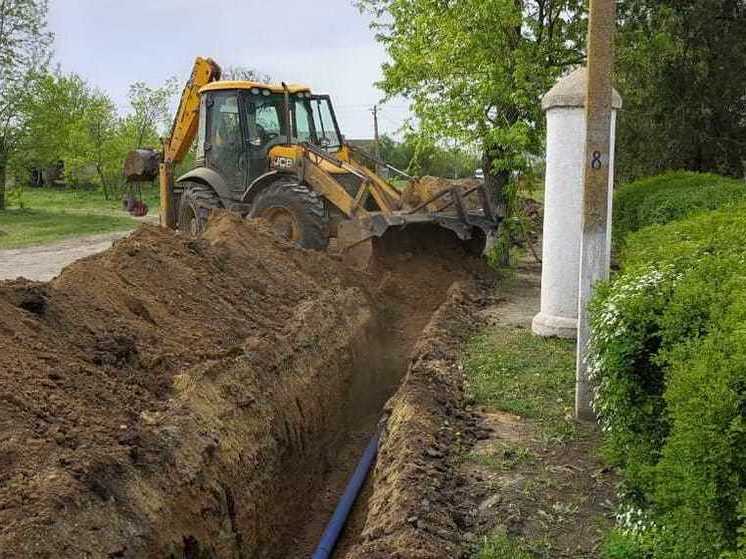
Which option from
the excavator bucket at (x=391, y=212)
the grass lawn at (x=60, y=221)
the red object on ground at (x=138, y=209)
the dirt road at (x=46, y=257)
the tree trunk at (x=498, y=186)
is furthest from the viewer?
the red object on ground at (x=138, y=209)

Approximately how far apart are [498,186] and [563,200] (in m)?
6.53

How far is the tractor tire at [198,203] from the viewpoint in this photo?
540 inches

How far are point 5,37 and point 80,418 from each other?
2817cm

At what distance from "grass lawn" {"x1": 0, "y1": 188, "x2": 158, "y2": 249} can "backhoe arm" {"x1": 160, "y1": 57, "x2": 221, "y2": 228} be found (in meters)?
7.04

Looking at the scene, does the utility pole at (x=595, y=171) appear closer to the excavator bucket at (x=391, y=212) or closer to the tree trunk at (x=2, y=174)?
the excavator bucket at (x=391, y=212)

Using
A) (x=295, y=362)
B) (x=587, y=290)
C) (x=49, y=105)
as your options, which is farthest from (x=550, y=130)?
(x=49, y=105)

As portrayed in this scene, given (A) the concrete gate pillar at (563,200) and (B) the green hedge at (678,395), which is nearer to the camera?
(B) the green hedge at (678,395)

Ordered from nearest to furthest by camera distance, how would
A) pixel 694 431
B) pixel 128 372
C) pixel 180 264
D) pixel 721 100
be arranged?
1. pixel 694 431
2. pixel 128 372
3. pixel 180 264
4. pixel 721 100

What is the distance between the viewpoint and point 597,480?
209 inches

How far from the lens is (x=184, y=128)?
15.3 m

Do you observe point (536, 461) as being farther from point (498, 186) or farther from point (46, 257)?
point (46, 257)

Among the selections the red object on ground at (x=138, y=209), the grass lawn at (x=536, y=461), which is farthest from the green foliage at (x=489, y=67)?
the red object on ground at (x=138, y=209)

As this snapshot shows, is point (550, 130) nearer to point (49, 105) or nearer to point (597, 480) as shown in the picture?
point (597, 480)

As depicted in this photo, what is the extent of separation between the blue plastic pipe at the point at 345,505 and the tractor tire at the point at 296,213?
4938 mm
